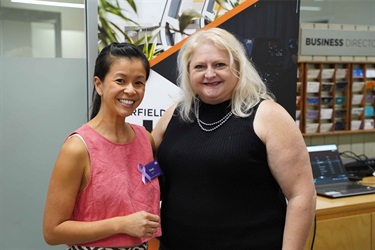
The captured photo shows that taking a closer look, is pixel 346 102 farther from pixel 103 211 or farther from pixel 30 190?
pixel 103 211

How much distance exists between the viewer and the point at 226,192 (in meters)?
1.53

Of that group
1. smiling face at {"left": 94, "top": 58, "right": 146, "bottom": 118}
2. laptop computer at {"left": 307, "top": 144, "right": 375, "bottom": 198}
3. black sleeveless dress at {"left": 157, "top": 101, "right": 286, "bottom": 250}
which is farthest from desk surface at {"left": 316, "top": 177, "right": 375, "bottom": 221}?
smiling face at {"left": 94, "top": 58, "right": 146, "bottom": 118}

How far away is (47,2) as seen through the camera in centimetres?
247

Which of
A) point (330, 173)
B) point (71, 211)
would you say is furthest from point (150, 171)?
point (330, 173)

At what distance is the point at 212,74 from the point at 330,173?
180 centimetres

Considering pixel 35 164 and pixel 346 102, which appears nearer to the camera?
pixel 35 164

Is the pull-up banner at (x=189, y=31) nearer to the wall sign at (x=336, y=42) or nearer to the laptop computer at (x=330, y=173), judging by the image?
the laptop computer at (x=330, y=173)

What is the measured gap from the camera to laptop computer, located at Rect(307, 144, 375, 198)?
9.50 feet

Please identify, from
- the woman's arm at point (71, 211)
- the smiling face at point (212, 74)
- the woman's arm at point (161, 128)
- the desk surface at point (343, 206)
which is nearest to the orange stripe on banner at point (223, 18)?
the woman's arm at point (161, 128)

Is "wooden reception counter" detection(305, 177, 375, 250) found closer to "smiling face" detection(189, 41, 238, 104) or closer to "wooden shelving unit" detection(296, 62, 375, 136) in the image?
"wooden shelving unit" detection(296, 62, 375, 136)

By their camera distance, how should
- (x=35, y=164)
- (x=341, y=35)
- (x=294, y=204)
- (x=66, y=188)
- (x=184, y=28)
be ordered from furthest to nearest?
(x=341, y=35)
(x=35, y=164)
(x=184, y=28)
(x=294, y=204)
(x=66, y=188)

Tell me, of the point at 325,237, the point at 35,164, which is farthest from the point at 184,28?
the point at 325,237

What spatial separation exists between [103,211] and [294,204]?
637mm

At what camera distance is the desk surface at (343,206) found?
100 inches
